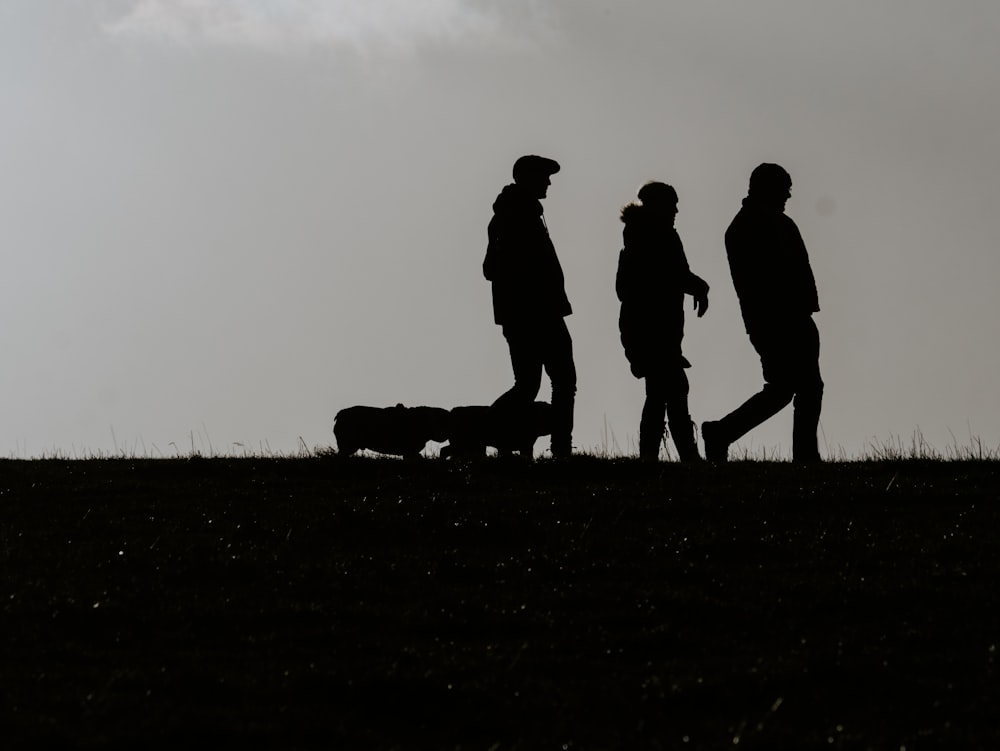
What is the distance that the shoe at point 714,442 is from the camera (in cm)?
1332

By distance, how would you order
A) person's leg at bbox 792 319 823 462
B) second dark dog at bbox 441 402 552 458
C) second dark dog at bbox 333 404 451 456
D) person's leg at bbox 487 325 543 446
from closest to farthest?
person's leg at bbox 792 319 823 462 → person's leg at bbox 487 325 543 446 → second dark dog at bbox 441 402 552 458 → second dark dog at bbox 333 404 451 456

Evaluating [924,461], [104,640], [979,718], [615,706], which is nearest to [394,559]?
[104,640]

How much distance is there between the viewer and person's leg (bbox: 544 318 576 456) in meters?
13.8

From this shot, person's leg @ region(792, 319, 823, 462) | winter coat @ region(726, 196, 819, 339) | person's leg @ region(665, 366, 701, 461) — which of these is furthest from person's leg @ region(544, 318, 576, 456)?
person's leg @ region(792, 319, 823, 462)

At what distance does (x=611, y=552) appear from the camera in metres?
9.38

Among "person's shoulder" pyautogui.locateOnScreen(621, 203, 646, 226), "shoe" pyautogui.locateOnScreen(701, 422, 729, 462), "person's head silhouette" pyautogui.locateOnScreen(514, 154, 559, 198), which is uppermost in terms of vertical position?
"person's head silhouette" pyautogui.locateOnScreen(514, 154, 559, 198)

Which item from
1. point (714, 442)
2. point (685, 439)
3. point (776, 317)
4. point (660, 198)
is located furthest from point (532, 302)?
point (776, 317)

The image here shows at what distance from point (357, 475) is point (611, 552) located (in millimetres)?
3649

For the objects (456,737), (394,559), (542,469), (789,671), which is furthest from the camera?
(542,469)

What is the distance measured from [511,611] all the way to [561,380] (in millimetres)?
5891

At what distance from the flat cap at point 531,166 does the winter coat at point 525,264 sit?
0.14 m

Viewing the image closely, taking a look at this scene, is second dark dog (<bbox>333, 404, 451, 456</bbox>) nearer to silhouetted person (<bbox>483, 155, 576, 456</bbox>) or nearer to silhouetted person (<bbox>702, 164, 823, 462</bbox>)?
silhouetted person (<bbox>483, 155, 576, 456</bbox>)

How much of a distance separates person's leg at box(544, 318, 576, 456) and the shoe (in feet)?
4.04

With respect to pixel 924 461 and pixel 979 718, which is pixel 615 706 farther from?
pixel 924 461
